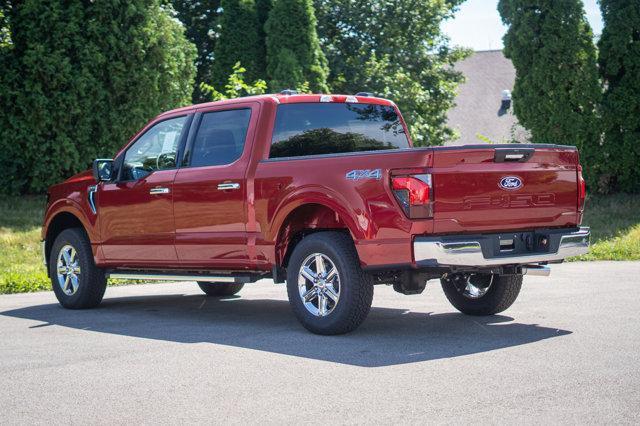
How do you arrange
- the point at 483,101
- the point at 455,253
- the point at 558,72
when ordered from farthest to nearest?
the point at 483,101 < the point at 558,72 < the point at 455,253

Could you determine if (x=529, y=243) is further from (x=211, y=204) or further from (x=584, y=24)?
(x=584, y=24)

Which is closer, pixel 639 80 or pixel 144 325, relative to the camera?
pixel 144 325

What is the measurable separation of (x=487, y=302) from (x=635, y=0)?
13.2 meters

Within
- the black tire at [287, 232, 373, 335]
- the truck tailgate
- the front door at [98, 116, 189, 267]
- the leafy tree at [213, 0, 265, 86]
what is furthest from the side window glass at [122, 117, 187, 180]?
the leafy tree at [213, 0, 265, 86]

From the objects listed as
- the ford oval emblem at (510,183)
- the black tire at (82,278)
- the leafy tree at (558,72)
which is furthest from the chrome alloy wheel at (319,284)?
the leafy tree at (558,72)

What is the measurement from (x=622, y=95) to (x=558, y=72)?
1397mm

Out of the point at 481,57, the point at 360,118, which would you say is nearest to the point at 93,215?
the point at 360,118

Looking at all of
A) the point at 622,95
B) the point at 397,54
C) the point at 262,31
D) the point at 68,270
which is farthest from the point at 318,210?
the point at 397,54

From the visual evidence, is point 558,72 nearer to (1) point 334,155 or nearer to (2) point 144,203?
(2) point 144,203

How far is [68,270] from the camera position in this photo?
35.6ft

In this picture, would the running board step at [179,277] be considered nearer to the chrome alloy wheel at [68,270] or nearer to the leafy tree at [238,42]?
the chrome alloy wheel at [68,270]

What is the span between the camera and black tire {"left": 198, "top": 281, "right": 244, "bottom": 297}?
12.0 metres

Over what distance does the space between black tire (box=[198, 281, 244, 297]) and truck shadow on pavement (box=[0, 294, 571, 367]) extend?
0.52 metres

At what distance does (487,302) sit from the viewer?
938 cm
